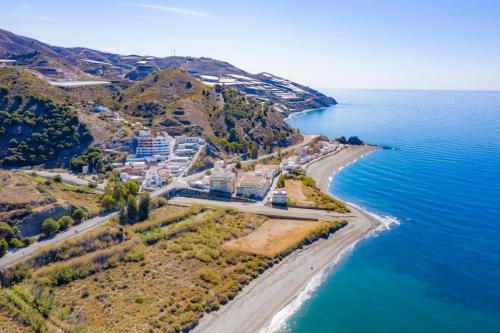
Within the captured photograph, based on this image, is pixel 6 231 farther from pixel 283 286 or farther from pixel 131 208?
pixel 283 286

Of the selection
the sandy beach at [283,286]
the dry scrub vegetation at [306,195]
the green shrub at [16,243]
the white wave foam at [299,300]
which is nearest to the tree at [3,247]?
the green shrub at [16,243]

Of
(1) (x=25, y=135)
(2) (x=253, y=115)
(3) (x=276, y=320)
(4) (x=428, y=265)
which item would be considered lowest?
(3) (x=276, y=320)

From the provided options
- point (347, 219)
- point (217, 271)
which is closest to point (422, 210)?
point (347, 219)

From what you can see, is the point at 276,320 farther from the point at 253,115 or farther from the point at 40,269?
the point at 253,115

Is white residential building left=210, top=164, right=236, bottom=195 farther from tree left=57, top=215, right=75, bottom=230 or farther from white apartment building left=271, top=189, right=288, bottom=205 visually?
tree left=57, top=215, right=75, bottom=230

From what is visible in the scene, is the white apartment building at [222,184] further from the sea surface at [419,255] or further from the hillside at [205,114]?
the hillside at [205,114]

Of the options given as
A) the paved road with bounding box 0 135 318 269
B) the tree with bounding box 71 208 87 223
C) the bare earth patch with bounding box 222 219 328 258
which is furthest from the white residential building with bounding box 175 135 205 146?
the tree with bounding box 71 208 87 223
